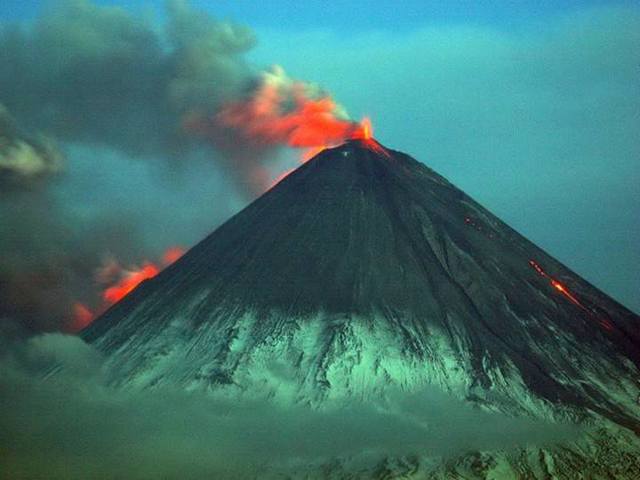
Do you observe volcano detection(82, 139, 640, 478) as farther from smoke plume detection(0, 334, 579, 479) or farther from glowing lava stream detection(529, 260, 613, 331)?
smoke plume detection(0, 334, 579, 479)

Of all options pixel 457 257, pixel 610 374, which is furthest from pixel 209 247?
pixel 610 374

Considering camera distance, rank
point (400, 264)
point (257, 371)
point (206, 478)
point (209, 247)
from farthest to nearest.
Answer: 1. point (209, 247)
2. point (400, 264)
3. point (257, 371)
4. point (206, 478)

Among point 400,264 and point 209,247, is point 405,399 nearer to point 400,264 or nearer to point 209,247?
point 400,264

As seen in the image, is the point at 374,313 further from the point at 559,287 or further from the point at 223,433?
the point at 559,287

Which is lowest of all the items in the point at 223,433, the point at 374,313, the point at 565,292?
the point at 223,433

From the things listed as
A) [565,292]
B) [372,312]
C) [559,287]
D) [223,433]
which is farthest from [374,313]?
[565,292]

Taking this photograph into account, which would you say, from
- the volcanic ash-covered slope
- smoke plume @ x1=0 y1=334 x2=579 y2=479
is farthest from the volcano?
smoke plume @ x1=0 y1=334 x2=579 y2=479

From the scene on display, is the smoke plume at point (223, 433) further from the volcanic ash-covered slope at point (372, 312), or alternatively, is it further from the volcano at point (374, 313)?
the volcanic ash-covered slope at point (372, 312)
